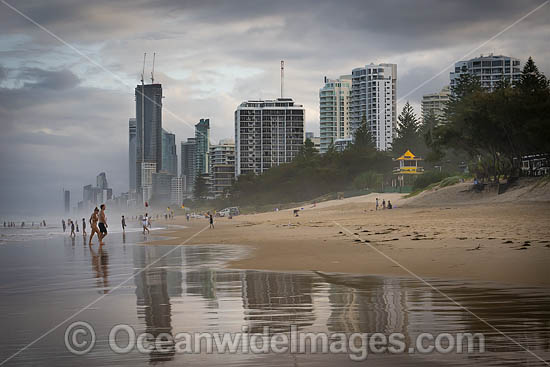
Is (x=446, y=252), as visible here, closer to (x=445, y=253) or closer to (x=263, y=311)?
(x=445, y=253)

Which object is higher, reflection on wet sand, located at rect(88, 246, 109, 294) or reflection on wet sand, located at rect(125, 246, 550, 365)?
reflection on wet sand, located at rect(125, 246, 550, 365)

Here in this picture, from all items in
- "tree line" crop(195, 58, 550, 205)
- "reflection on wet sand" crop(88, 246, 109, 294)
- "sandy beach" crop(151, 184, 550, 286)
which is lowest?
"reflection on wet sand" crop(88, 246, 109, 294)

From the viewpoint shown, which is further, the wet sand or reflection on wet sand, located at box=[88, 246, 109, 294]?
the wet sand

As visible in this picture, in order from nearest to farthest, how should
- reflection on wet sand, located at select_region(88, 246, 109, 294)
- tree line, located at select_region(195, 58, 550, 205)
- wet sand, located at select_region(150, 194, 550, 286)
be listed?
reflection on wet sand, located at select_region(88, 246, 109, 294)
wet sand, located at select_region(150, 194, 550, 286)
tree line, located at select_region(195, 58, 550, 205)

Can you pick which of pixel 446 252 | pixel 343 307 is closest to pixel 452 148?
pixel 446 252

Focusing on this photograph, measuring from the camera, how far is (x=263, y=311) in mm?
9641

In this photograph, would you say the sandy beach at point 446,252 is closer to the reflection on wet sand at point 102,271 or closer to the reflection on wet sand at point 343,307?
the reflection on wet sand at point 343,307

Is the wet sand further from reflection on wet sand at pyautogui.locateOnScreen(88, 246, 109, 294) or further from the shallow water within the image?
reflection on wet sand at pyautogui.locateOnScreen(88, 246, 109, 294)

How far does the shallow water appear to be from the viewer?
22.1 feet

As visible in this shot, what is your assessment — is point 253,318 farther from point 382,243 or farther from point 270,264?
point 382,243

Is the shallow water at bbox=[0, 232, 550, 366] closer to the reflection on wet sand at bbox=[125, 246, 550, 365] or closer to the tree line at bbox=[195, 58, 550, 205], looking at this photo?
the reflection on wet sand at bbox=[125, 246, 550, 365]

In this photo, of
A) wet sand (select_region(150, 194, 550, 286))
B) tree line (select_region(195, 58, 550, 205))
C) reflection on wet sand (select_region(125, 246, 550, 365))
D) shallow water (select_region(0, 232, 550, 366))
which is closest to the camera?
shallow water (select_region(0, 232, 550, 366))

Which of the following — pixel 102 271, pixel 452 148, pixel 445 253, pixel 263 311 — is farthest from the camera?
pixel 452 148

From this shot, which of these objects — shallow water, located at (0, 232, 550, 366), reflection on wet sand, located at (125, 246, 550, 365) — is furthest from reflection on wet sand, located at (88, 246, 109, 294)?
reflection on wet sand, located at (125, 246, 550, 365)
